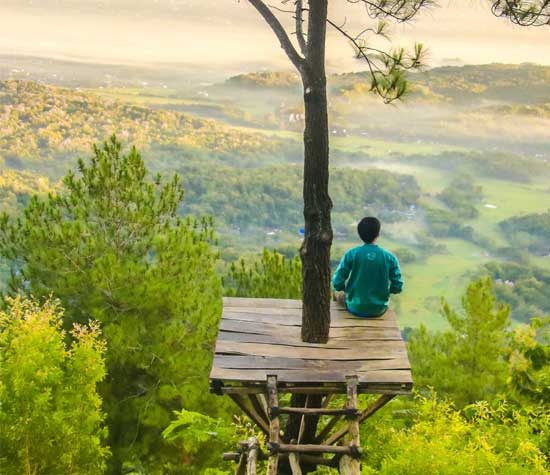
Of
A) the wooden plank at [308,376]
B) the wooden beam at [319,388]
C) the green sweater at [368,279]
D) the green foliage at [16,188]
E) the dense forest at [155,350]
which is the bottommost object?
the green foliage at [16,188]

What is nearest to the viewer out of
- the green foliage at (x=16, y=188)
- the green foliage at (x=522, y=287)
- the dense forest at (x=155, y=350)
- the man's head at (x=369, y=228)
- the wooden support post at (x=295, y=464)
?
the wooden support post at (x=295, y=464)

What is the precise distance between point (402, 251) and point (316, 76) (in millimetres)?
49432

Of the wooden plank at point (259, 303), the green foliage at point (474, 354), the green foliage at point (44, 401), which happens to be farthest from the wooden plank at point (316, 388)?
the green foliage at point (474, 354)

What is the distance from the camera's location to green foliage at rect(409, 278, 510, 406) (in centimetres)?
1048

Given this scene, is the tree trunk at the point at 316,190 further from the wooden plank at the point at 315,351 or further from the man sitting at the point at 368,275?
the man sitting at the point at 368,275

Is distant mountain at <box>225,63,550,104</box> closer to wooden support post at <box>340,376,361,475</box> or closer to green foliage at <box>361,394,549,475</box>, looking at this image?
green foliage at <box>361,394,549,475</box>

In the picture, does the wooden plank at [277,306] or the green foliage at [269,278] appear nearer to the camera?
the wooden plank at [277,306]

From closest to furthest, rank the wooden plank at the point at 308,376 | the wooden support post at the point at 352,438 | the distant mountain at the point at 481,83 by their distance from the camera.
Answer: the wooden support post at the point at 352,438 → the wooden plank at the point at 308,376 → the distant mountain at the point at 481,83

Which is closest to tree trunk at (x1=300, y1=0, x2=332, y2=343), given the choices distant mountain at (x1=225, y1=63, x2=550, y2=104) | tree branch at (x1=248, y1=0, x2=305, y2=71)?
tree branch at (x1=248, y1=0, x2=305, y2=71)

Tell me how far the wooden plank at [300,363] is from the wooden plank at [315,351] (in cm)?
4

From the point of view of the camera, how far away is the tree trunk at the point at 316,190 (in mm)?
4211

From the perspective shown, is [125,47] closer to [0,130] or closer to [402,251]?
[0,130]

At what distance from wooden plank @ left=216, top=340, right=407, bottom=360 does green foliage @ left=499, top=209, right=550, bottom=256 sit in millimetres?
53505

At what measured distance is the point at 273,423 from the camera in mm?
3709
